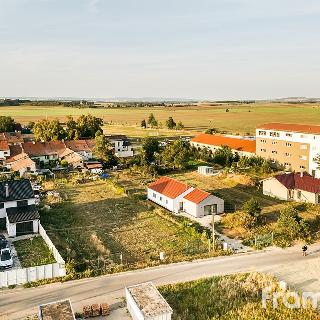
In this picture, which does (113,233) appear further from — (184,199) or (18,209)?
(184,199)

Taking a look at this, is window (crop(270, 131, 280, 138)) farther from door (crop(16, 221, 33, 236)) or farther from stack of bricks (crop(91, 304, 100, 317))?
stack of bricks (crop(91, 304, 100, 317))

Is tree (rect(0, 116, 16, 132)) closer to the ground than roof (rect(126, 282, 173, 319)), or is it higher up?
higher up

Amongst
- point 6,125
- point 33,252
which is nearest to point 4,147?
point 6,125

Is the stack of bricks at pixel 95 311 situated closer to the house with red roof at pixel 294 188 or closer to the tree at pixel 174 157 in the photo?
the house with red roof at pixel 294 188

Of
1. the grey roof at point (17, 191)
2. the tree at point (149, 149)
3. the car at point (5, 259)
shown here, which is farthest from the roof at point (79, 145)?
→ the car at point (5, 259)

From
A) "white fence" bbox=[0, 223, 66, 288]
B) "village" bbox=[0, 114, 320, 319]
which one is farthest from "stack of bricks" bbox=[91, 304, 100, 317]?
"white fence" bbox=[0, 223, 66, 288]
